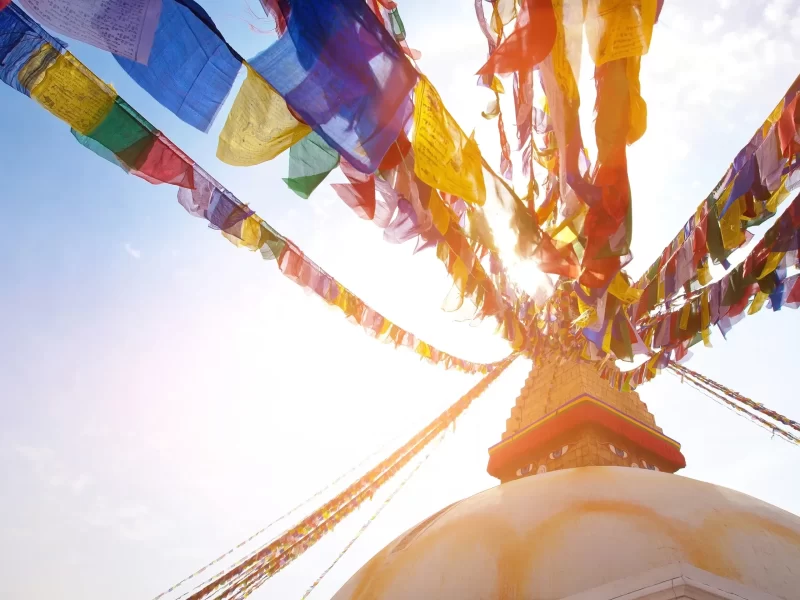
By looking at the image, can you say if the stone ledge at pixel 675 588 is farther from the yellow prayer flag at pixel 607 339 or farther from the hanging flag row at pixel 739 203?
the hanging flag row at pixel 739 203

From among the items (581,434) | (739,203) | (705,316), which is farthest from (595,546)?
(581,434)

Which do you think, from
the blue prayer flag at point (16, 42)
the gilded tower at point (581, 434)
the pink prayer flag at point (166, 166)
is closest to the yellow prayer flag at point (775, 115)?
the gilded tower at point (581, 434)

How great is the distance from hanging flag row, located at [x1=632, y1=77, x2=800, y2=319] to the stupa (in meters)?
1.78

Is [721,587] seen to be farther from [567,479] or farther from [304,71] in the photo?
[304,71]

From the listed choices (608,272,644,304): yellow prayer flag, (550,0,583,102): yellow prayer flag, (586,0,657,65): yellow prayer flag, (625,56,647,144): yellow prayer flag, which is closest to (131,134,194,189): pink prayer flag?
(550,0,583,102): yellow prayer flag

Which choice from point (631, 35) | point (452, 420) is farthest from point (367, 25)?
point (452, 420)

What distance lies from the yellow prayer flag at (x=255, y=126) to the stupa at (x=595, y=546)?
9.42 ft

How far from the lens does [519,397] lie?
24.2 ft

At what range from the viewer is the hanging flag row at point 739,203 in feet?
9.54

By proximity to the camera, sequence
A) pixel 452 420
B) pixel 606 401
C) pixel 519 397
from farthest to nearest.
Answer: pixel 452 420
pixel 519 397
pixel 606 401

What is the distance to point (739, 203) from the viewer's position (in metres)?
3.46

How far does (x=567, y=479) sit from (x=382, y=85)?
3.54m

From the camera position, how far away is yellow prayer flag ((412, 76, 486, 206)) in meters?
2.42

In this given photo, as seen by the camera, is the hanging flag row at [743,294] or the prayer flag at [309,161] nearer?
the prayer flag at [309,161]
